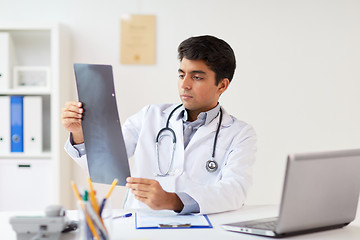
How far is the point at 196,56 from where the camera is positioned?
1.88 metres

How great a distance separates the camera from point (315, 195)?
3.99ft

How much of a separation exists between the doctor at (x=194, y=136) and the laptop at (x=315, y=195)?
402mm

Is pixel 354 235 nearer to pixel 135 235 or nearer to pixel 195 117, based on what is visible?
pixel 135 235

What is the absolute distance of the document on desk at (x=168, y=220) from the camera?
1.36m

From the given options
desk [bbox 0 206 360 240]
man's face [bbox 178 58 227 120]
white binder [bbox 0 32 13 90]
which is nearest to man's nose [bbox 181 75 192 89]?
man's face [bbox 178 58 227 120]

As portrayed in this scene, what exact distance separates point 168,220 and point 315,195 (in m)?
0.47

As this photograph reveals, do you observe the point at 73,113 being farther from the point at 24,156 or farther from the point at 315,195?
the point at 24,156

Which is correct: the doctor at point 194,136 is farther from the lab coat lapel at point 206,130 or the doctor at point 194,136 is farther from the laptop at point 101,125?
the laptop at point 101,125

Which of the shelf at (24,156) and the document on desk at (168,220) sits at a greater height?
the document on desk at (168,220)

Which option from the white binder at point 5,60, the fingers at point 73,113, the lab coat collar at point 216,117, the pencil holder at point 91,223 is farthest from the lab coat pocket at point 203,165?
the white binder at point 5,60

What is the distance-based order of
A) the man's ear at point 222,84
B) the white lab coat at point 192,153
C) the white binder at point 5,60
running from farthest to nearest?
the white binder at point 5,60
the man's ear at point 222,84
the white lab coat at point 192,153

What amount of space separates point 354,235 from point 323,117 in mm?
1989

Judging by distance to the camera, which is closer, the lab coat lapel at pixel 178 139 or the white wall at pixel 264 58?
the lab coat lapel at pixel 178 139

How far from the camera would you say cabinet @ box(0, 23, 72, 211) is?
2.85 metres
